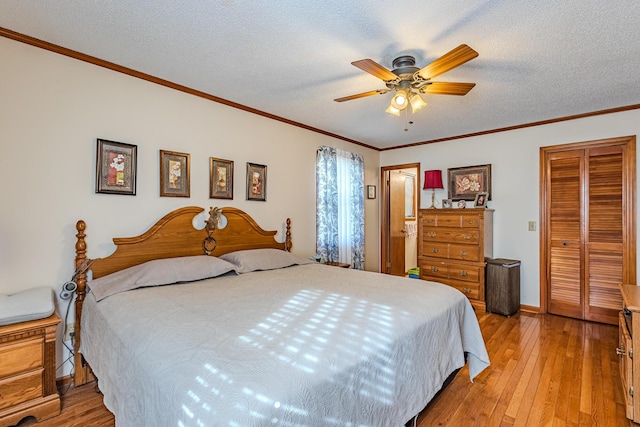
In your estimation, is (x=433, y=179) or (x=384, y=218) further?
(x=384, y=218)

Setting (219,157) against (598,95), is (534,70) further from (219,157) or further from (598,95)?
(219,157)

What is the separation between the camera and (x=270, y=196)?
3.67 metres

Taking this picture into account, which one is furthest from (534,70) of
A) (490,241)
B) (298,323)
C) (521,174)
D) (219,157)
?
(219,157)

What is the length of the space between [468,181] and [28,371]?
489 centimetres

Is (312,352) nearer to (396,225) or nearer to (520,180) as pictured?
(520,180)

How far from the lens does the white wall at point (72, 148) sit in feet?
6.78

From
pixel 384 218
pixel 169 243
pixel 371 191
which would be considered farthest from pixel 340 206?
pixel 169 243

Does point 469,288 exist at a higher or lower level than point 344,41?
lower

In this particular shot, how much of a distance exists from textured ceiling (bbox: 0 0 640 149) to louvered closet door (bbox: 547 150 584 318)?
79cm

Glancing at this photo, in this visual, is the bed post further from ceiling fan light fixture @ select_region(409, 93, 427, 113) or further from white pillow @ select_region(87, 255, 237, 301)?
ceiling fan light fixture @ select_region(409, 93, 427, 113)

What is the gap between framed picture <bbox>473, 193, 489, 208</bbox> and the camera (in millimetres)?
4169

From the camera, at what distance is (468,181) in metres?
4.45

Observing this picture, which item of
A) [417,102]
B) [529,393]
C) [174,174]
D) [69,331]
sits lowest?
[529,393]

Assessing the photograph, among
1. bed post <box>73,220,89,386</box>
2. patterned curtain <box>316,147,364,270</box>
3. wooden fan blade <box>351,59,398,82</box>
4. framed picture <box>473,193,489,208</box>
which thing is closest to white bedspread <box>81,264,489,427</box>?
bed post <box>73,220,89,386</box>
